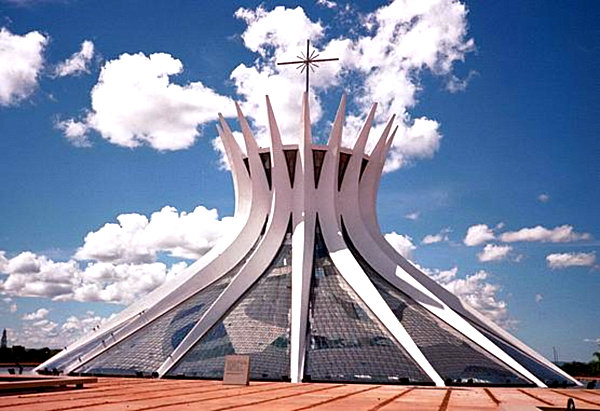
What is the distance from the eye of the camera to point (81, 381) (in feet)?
55.5

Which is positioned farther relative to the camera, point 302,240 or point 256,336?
point 302,240

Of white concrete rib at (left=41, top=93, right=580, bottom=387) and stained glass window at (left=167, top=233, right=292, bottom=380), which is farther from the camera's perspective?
white concrete rib at (left=41, top=93, right=580, bottom=387)

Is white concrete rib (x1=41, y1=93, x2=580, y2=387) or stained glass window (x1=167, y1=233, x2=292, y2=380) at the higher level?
white concrete rib (x1=41, y1=93, x2=580, y2=387)

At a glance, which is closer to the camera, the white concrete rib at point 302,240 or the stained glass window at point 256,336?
the stained glass window at point 256,336

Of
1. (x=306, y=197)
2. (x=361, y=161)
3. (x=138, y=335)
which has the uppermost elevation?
(x=361, y=161)

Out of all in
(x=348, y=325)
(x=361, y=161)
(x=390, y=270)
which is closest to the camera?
(x=348, y=325)

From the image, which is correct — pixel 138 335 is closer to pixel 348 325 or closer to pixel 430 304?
pixel 348 325

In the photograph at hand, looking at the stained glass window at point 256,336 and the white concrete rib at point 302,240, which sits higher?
the white concrete rib at point 302,240

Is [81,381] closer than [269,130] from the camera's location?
Yes

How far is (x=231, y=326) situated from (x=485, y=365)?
11.2m

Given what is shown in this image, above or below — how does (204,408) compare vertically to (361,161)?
below

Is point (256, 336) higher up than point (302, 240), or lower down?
lower down

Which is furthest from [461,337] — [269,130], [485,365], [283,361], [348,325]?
[269,130]

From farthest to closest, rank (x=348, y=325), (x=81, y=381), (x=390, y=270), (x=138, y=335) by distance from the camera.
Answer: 1. (x=390, y=270)
2. (x=138, y=335)
3. (x=348, y=325)
4. (x=81, y=381)
